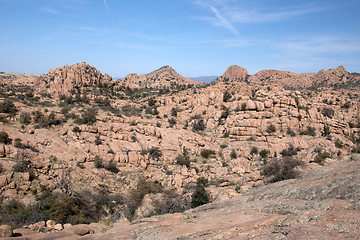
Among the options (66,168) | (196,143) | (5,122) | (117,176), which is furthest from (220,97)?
(5,122)

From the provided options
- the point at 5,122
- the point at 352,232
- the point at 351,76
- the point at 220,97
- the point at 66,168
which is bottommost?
the point at 66,168

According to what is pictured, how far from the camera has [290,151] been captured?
27203 millimetres

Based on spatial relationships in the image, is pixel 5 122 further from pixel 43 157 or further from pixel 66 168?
pixel 66 168

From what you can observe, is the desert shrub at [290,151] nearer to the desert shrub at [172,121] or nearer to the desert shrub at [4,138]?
the desert shrub at [172,121]

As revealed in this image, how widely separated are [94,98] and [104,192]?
2499 centimetres

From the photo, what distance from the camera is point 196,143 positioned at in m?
28.0

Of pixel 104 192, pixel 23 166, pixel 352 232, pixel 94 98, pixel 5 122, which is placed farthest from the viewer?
pixel 94 98

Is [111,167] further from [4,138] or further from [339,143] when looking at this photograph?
[339,143]

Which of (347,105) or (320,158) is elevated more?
(347,105)

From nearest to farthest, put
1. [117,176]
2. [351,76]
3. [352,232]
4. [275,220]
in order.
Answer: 1. [352,232]
2. [275,220]
3. [117,176]
4. [351,76]

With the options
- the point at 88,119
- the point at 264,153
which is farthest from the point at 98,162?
the point at 264,153

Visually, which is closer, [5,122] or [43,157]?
[43,157]

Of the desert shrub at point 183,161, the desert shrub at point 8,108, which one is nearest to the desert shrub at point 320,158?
the desert shrub at point 183,161

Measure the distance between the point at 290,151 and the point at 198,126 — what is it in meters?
13.5
